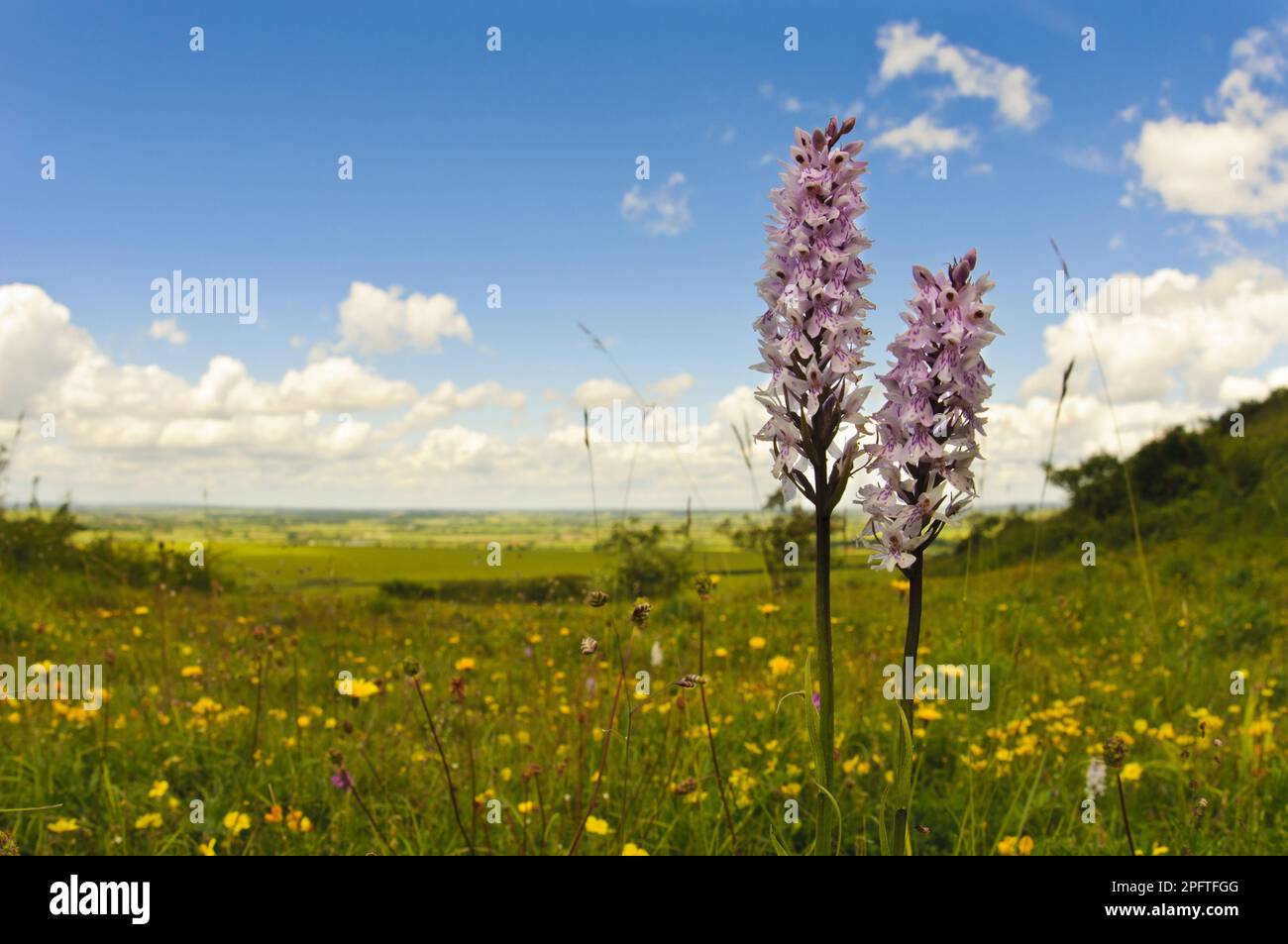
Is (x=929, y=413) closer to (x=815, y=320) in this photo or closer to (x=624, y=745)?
(x=815, y=320)

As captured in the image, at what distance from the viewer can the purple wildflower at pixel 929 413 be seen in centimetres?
204

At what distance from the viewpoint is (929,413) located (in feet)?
6.68

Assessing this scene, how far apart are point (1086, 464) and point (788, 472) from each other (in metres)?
27.4

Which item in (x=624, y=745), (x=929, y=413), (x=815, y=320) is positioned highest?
(x=815, y=320)

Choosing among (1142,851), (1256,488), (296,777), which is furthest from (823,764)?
(1256,488)

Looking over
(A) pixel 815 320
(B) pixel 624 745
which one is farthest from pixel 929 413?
(B) pixel 624 745

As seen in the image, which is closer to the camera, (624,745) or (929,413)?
(929,413)

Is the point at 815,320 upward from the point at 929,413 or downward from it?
upward

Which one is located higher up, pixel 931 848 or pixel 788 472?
pixel 788 472

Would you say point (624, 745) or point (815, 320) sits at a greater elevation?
point (815, 320)

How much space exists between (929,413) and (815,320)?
356 mm

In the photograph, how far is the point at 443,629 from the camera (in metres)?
11.0
